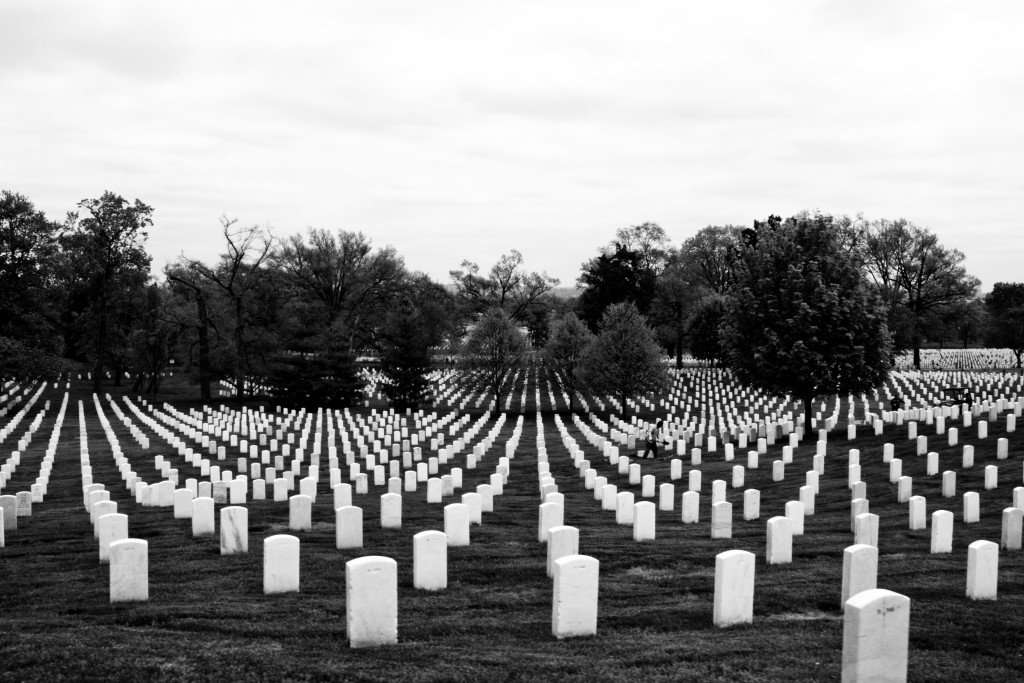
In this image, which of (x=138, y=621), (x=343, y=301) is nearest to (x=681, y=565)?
(x=138, y=621)

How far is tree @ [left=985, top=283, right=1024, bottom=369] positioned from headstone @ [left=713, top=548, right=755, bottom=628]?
6296 centimetres

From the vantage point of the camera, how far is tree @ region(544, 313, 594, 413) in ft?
165

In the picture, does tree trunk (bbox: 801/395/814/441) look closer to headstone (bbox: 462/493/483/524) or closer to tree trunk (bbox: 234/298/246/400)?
headstone (bbox: 462/493/483/524)

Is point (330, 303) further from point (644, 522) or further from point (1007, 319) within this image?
point (644, 522)

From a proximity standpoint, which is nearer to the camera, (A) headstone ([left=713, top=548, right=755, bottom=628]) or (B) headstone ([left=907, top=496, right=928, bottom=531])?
(A) headstone ([left=713, top=548, right=755, bottom=628])

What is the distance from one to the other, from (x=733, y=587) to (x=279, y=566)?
4.36 m

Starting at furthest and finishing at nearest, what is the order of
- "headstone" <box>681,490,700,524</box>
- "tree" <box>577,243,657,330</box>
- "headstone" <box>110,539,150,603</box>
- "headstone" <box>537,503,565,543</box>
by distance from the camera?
1. "tree" <box>577,243,657,330</box>
2. "headstone" <box>681,490,700,524</box>
3. "headstone" <box>537,503,565,543</box>
4. "headstone" <box>110,539,150,603</box>

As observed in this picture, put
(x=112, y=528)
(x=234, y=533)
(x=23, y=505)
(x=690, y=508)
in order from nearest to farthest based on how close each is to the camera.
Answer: (x=112, y=528), (x=234, y=533), (x=690, y=508), (x=23, y=505)

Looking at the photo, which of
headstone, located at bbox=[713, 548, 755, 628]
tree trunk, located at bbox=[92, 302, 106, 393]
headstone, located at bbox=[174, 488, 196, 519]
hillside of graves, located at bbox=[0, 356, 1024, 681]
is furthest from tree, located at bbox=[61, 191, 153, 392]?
headstone, located at bbox=[713, 548, 755, 628]

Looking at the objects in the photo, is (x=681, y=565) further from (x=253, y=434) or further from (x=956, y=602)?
(x=253, y=434)

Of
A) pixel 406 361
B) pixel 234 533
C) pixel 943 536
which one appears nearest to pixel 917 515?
pixel 943 536

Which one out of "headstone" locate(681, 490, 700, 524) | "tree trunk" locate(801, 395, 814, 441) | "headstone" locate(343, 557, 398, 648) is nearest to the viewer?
"headstone" locate(343, 557, 398, 648)

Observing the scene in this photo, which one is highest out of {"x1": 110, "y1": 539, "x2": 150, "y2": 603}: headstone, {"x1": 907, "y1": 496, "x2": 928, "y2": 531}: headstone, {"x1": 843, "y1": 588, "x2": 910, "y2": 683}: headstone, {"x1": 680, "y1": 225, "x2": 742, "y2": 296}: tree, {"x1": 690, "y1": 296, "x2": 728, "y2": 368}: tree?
{"x1": 680, "y1": 225, "x2": 742, "y2": 296}: tree

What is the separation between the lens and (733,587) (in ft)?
25.0
